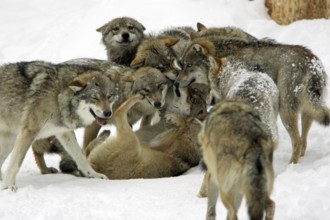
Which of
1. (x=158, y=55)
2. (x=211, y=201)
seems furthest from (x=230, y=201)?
(x=158, y=55)

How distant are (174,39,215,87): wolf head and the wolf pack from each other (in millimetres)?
14

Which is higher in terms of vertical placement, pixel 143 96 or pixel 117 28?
pixel 117 28

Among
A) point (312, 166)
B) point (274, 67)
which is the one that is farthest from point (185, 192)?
point (274, 67)

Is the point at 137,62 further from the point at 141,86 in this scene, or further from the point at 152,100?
the point at 152,100

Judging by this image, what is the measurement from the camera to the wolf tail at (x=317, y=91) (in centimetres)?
746

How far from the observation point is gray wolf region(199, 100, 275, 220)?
4.46m

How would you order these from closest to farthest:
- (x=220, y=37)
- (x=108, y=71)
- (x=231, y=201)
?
(x=231, y=201) → (x=108, y=71) → (x=220, y=37)

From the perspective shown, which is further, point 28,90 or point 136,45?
point 136,45

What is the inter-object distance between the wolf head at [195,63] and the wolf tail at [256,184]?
13.1 feet

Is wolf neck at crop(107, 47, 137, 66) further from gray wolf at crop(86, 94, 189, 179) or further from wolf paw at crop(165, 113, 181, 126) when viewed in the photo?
gray wolf at crop(86, 94, 189, 179)

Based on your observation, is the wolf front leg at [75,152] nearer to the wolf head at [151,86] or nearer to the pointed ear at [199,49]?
the wolf head at [151,86]

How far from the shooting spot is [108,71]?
332 inches

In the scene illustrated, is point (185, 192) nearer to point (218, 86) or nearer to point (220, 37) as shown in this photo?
point (218, 86)

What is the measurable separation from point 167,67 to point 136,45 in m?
1.02
